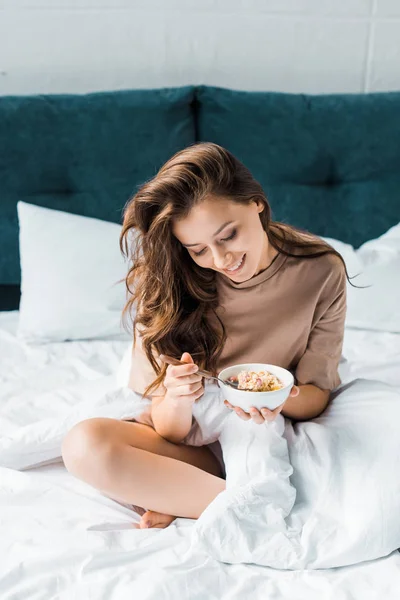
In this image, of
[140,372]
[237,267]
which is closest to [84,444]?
[140,372]

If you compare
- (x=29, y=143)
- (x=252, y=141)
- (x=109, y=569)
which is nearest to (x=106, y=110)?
(x=29, y=143)

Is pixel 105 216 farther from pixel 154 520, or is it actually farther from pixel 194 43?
pixel 154 520

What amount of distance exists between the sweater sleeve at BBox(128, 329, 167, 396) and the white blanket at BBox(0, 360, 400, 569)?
0.11ft

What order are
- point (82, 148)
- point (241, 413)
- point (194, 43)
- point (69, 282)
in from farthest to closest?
point (194, 43) → point (82, 148) → point (69, 282) → point (241, 413)

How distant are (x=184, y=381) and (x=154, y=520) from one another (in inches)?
11.2

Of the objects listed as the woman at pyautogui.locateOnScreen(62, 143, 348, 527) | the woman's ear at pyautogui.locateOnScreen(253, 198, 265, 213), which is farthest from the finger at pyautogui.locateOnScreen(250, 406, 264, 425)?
the woman's ear at pyautogui.locateOnScreen(253, 198, 265, 213)

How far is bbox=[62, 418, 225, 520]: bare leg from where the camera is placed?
4.69 feet

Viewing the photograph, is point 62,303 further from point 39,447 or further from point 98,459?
point 98,459

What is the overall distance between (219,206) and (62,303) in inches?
36.2

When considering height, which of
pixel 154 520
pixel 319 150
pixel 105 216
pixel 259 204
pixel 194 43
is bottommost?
pixel 154 520

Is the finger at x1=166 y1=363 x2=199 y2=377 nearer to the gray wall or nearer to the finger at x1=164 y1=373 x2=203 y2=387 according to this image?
the finger at x1=164 y1=373 x2=203 y2=387

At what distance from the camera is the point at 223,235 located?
55.0 inches

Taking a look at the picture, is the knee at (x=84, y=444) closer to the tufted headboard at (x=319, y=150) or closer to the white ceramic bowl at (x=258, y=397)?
the white ceramic bowl at (x=258, y=397)

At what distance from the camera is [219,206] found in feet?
4.57
